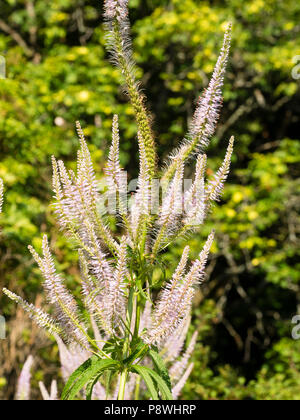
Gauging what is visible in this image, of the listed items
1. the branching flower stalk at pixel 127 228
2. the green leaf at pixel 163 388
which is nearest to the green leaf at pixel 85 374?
the branching flower stalk at pixel 127 228

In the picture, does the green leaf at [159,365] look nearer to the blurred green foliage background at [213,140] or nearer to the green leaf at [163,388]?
the green leaf at [163,388]

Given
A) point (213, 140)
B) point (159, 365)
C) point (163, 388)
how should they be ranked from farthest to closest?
1. point (213, 140)
2. point (159, 365)
3. point (163, 388)

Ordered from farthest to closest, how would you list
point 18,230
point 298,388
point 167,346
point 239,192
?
1. point 239,192
2. point 298,388
3. point 18,230
4. point 167,346

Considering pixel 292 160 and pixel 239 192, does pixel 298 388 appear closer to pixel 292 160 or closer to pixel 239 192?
pixel 239 192

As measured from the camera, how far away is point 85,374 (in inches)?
48.9

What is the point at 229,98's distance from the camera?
6070 mm

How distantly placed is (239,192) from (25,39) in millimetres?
3469

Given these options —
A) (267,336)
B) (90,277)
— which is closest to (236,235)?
(267,336)

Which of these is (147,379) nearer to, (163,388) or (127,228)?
(163,388)

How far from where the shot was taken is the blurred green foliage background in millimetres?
4543

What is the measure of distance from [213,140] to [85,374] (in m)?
4.34

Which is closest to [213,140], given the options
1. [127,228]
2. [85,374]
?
[127,228]

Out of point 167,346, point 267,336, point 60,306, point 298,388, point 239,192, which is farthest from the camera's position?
point 267,336

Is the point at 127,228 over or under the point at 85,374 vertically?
over
